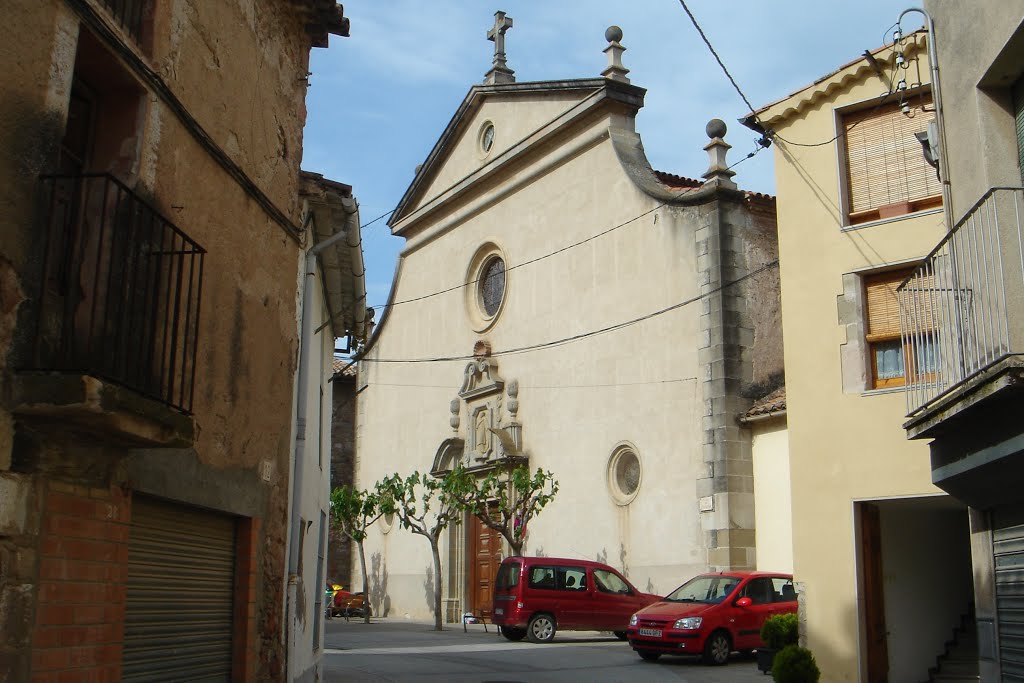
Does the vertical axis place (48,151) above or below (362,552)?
above

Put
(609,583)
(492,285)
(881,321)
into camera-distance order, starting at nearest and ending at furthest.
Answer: (881,321) → (609,583) → (492,285)

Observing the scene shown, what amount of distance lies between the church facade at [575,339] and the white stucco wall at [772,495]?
0.64 feet

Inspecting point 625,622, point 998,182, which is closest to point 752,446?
point 625,622

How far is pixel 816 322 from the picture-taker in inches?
496

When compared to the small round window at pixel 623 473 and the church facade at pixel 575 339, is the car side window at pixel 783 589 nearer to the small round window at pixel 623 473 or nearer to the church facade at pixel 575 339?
the church facade at pixel 575 339

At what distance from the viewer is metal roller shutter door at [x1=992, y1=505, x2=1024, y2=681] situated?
7410 mm

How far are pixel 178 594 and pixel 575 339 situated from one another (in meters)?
15.4

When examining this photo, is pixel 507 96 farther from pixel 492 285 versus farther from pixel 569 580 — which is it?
pixel 569 580

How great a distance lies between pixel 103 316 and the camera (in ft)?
16.9

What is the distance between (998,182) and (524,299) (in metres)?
16.1

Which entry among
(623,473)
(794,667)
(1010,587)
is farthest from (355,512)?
(1010,587)

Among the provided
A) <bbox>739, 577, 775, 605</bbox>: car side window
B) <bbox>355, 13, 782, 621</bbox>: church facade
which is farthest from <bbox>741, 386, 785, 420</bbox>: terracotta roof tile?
<bbox>739, 577, 775, 605</bbox>: car side window

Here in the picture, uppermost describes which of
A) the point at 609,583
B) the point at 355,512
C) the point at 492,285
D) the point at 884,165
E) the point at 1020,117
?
the point at 492,285

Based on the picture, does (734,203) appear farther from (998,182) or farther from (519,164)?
(998,182)
